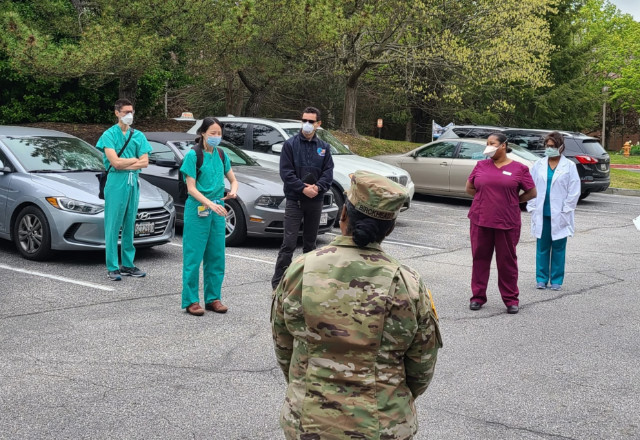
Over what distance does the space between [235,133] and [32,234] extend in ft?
17.5

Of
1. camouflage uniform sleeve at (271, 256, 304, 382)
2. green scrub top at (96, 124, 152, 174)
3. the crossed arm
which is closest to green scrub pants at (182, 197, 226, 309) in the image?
the crossed arm

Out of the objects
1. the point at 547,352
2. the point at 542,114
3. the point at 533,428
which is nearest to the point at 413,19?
the point at 542,114

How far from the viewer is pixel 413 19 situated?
75.7ft

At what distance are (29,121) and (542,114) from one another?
2290cm

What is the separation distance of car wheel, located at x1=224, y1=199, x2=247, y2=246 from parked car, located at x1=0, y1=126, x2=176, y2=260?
1.13 m

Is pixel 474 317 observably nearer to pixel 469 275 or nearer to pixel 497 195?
pixel 497 195

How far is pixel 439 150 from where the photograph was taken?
58.5 feet

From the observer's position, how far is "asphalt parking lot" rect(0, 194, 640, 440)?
4652 millimetres

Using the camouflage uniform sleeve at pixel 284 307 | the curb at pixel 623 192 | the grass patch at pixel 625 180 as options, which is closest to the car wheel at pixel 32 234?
the camouflage uniform sleeve at pixel 284 307

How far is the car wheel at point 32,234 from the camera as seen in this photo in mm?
8945

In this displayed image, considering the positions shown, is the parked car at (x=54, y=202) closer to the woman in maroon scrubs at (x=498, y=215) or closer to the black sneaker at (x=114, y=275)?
the black sneaker at (x=114, y=275)

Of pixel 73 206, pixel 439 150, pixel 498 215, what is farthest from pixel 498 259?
pixel 439 150

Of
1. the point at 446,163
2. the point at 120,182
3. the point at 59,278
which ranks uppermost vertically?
the point at 120,182

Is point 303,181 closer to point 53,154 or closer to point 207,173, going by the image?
point 207,173
